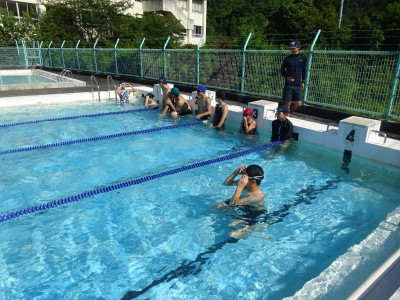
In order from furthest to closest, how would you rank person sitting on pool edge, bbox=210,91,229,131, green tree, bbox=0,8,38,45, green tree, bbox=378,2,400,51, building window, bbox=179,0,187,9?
building window, bbox=179,0,187,9
green tree, bbox=0,8,38,45
green tree, bbox=378,2,400,51
person sitting on pool edge, bbox=210,91,229,131

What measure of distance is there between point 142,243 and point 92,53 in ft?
64.4

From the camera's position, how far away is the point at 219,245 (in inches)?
155

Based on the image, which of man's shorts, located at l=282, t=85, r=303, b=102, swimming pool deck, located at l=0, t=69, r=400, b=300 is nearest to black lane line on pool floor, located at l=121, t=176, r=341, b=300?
swimming pool deck, located at l=0, t=69, r=400, b=300

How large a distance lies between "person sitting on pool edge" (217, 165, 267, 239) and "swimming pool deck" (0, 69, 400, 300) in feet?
4.06

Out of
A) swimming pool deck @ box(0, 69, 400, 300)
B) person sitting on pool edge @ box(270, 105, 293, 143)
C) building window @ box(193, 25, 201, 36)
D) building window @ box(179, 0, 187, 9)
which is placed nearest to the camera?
swimming pool deck @ box(0, 69, 400, 300)

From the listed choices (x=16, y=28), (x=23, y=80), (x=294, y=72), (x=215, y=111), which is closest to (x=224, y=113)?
(x=215, y=111)

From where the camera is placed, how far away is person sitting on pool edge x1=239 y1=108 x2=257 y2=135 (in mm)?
7629

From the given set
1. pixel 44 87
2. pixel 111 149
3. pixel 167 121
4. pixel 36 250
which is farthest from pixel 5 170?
pixel 44 87

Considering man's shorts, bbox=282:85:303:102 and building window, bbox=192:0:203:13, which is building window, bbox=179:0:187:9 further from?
→ man's shorts, bbox=282:85:303:102

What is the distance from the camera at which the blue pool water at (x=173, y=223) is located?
3377 mm

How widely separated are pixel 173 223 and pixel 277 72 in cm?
736

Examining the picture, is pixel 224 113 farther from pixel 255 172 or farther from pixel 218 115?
pixel 255 172

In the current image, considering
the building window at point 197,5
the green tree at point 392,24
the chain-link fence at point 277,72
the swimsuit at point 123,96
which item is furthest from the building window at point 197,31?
the swimsuit at point 123,96

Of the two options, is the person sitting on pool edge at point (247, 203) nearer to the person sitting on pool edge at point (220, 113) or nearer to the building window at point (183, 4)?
the person sitting on pool edge at point (220, 113)
